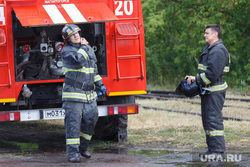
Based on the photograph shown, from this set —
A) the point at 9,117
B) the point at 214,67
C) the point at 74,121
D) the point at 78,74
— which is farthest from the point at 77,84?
the point at 214,67

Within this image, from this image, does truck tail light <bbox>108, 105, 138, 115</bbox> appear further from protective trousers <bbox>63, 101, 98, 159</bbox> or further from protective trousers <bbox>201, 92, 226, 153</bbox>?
protective trousers <bbox>201, 92, 226, 153</bbox>

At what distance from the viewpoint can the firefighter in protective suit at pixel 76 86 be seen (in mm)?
6746

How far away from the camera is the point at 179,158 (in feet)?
22.5

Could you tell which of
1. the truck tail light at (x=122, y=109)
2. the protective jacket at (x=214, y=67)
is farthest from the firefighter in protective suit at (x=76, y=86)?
the protective jacket at (x=214, y=67)

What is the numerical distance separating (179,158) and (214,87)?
41.9 inches

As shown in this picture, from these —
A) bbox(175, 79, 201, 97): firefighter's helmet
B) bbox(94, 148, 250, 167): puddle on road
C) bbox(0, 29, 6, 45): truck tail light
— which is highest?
bbox(0, 29, 6, 45): truck tail light

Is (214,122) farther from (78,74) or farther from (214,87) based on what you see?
(78,74)

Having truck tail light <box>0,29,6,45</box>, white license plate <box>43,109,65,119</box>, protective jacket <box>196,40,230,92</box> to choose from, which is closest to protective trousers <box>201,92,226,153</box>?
protective jacket <box>196,40,230,92</box>

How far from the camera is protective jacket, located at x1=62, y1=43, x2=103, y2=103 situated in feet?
22.0

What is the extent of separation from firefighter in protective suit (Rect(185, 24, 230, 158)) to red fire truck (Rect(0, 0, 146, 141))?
1.54 m


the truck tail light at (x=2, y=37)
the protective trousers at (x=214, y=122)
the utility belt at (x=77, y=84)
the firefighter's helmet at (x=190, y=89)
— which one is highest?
the truck tail light at (x=2, y=37)

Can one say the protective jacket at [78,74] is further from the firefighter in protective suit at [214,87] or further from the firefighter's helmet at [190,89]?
the firefighter in protective suit at [214,87]

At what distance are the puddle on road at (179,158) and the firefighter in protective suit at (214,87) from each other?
21 cm

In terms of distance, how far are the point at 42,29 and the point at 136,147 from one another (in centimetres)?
264
